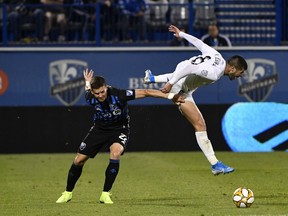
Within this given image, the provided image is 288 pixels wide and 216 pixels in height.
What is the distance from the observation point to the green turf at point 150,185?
38.6 feet

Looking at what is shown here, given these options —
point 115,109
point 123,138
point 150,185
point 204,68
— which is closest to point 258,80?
point 150,185

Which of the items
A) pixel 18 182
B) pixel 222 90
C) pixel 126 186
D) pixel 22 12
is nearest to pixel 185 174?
pixel 126 186

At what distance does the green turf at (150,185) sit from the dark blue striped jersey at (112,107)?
3.53ft

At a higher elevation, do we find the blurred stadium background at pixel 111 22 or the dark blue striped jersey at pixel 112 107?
the blurred stadium background at pixel 111 22

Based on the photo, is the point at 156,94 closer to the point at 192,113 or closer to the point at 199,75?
the point at 199,75

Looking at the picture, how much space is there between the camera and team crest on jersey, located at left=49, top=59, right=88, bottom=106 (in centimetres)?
1995

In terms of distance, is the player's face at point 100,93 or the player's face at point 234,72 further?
the player's face at point 234,72

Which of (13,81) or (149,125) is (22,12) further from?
(149,125)

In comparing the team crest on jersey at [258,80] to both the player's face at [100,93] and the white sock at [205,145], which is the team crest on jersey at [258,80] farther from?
the player's face at [100,93]

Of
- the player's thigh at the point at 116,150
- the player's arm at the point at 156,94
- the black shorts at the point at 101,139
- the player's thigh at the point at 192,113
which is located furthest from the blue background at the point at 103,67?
the player's arm at the point at 156,94

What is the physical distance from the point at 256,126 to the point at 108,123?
822 cm

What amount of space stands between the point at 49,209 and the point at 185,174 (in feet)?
15.8

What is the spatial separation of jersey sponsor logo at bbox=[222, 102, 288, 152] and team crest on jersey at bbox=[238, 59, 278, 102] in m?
0.26

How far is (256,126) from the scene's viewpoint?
2009 centimetres
